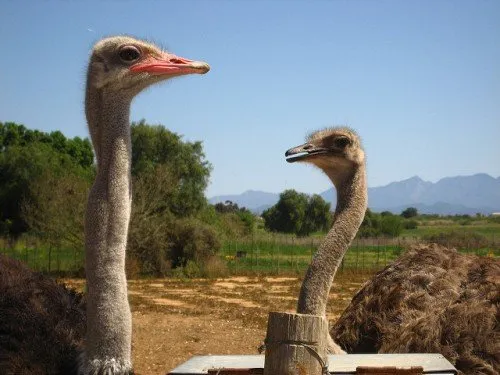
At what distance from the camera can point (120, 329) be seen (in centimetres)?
270

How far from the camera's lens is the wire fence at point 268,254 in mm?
19359

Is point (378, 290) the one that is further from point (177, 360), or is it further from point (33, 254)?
point (33, 254)

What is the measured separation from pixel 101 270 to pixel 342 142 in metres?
1.71

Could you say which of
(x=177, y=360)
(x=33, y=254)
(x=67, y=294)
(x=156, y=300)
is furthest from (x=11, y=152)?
(x=67, y=294)

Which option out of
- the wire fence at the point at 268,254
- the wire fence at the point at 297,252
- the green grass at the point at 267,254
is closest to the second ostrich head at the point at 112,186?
the green grass at the point at 267,254

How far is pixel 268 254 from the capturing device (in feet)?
86.0

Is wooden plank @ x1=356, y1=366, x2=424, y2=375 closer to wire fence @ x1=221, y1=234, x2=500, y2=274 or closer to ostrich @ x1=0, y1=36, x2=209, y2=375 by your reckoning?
ostrich @ x1=0, y1=36, x2=209, y2=375

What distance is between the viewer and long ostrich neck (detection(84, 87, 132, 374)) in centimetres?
270

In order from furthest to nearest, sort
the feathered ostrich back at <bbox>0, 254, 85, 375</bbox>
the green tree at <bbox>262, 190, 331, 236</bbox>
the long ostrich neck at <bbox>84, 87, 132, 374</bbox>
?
1. the green tree at <bbox>262, 190, 331, 236</bbox>
2. the feathered ostrich back at <bbox>0, 254, 85, 375</bbox>
3. the long ostrich neck at <bbox>84, 87, 132, 374</bbox>

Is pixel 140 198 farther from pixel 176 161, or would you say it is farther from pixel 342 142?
pixel 342 142

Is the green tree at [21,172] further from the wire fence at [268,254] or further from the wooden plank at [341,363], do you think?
the wooden plank at [341,363]

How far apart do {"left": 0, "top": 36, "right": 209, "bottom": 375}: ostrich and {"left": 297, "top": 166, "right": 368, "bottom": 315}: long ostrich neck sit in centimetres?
100

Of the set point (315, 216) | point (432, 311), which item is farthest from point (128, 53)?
point (315, 216)

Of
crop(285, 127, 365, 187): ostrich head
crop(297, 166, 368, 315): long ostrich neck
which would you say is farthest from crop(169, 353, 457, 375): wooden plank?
crop(285, 127, 365, 187): ostrich head
